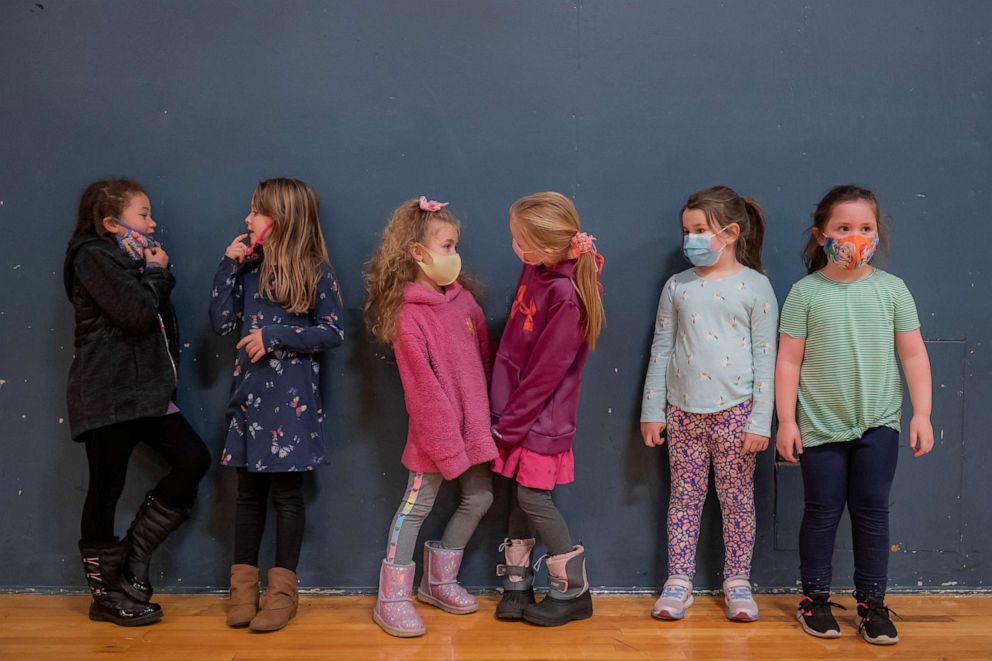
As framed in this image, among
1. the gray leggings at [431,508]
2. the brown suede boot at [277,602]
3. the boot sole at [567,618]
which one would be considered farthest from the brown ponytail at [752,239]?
the brown suede boot at [277,602]

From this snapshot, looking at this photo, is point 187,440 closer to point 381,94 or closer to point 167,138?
point 167,138

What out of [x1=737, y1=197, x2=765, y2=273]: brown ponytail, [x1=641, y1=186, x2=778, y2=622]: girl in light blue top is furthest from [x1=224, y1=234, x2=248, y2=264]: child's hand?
[x1=737, y1=197, x2=765, y2=273]: brown ponytail

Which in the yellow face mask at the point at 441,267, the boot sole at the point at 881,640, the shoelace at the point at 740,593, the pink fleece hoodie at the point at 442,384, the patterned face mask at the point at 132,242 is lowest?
the boot sole at the point at 881,640

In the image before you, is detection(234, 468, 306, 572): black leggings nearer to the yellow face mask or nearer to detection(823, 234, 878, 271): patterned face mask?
the yellow face mask

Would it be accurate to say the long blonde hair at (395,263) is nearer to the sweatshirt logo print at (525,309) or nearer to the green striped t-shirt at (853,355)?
the sweatshirt logo print at (525,309)

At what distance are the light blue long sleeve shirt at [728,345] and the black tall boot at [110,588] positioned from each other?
196 cm

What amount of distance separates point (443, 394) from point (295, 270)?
2.18ft

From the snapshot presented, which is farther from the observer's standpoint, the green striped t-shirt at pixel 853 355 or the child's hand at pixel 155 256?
the child's hand at pixel 155 256

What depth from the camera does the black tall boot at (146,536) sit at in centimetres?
282

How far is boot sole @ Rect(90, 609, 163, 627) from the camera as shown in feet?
8.99

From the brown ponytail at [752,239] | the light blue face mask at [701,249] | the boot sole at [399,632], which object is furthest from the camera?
the brown ponytail at [752,239]

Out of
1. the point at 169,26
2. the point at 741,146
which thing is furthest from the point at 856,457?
the point at 169,26

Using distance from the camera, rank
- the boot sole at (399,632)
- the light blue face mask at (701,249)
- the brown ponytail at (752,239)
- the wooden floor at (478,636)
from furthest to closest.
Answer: the brown ponytail at (752,239) → the light blue face mask at (701,249) → the boot sole at (399,632) → the wooden floor at (478,636)

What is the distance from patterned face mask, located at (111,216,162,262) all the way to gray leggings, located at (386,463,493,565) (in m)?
1.21
